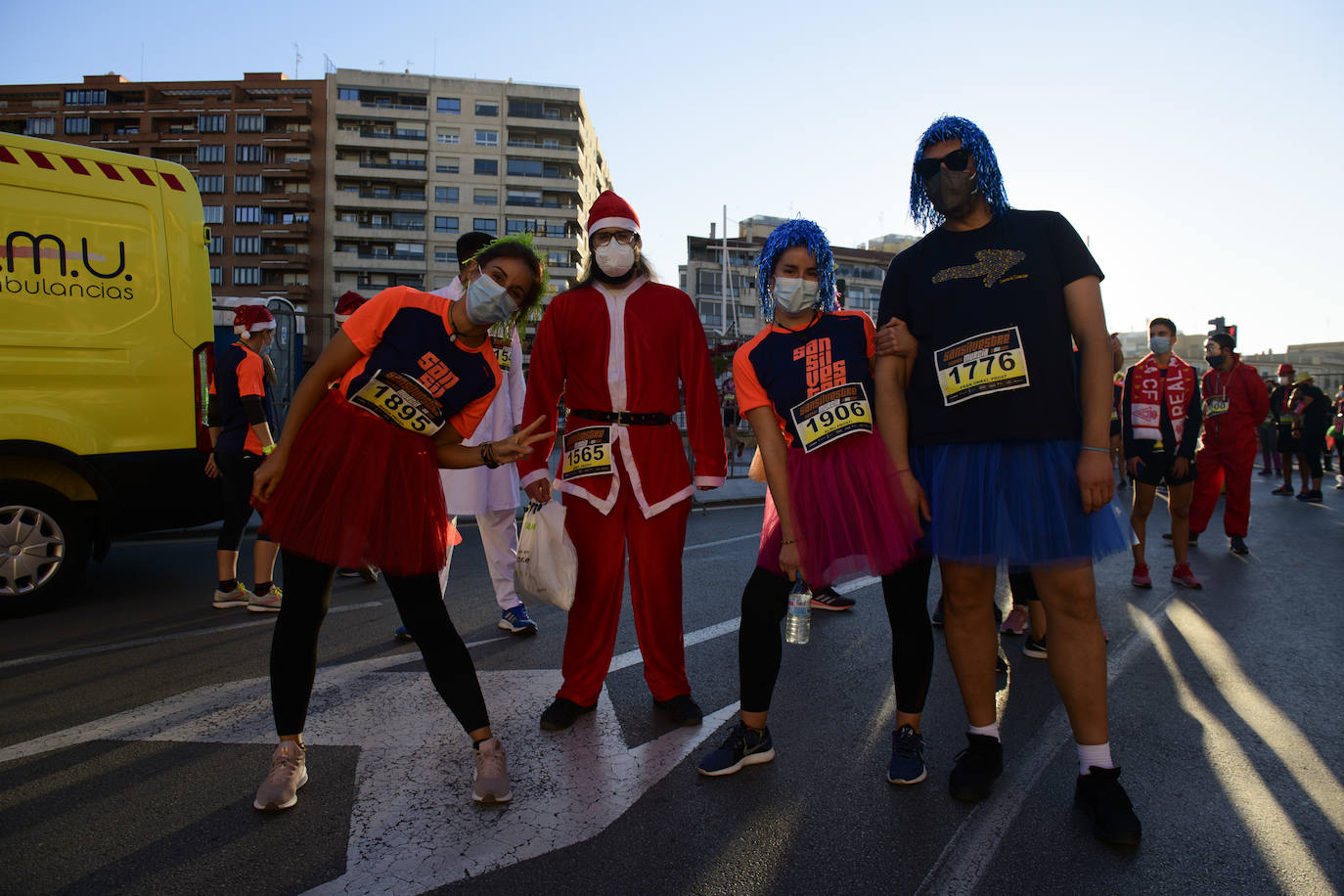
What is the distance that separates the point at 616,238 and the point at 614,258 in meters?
0.10

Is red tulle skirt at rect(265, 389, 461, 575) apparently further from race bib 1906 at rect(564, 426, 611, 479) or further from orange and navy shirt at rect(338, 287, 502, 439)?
race bib 1906 at rect(564, 426, 611, 479)

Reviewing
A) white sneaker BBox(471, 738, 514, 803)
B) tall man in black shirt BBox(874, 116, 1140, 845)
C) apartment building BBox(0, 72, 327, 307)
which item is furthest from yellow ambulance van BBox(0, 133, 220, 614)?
apartment building BBox(0, 72, 327, 307)

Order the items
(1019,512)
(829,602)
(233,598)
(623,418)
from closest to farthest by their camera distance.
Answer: (1019,512)
(623,418)
(829,602)
(233,598)

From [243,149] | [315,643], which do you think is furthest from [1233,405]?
[243,149]

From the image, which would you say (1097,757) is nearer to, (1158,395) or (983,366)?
(983,366)

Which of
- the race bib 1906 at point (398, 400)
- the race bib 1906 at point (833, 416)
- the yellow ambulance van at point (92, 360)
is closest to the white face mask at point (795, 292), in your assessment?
the race bib 1906 at point (833, 416)

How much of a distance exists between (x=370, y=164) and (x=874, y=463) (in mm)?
83350

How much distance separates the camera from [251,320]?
6.03 meters

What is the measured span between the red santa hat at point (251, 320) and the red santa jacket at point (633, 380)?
130 inches

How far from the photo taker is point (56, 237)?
5.56 meters

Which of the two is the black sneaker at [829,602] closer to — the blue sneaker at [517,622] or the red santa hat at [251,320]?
the blue sneaker at [517,622]

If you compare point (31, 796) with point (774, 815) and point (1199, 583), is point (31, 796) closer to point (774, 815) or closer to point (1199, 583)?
point (774, 815)

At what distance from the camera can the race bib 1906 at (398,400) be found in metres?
2.93

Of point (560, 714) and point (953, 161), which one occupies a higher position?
point (953, 161)
